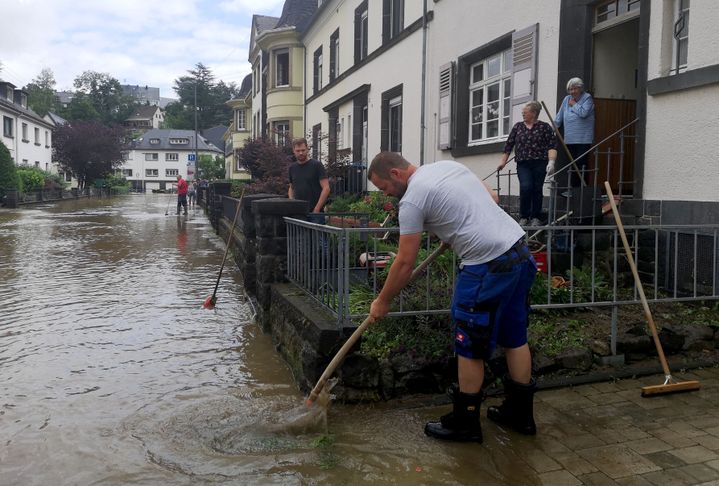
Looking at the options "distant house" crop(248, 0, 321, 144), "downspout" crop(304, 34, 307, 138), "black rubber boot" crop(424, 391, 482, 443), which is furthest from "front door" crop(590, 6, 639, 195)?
"downspout" crop(304, 34, 307, 138)

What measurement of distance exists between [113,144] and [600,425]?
59175 mm

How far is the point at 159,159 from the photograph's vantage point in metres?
99.4

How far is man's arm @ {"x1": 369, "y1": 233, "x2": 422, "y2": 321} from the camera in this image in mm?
3639

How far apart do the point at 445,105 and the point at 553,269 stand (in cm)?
632

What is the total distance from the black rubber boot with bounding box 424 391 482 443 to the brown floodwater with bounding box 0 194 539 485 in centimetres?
6

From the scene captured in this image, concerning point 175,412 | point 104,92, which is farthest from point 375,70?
point 104,92

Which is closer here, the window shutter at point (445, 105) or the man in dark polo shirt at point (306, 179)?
the man in dark polo shirt at point (306, 179)

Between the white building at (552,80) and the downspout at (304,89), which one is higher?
A: the downspout at (304,89)

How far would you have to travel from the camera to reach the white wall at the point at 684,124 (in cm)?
618

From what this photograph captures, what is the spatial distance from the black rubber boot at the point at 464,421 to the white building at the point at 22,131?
44.0 metres

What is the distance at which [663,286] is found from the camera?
5.83 m

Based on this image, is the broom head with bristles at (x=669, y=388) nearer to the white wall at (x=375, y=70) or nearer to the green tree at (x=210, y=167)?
the white wall at (x=375, y=70)

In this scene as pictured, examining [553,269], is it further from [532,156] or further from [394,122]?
[394,122]

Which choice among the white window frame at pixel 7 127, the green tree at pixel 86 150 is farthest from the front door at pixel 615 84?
the green tree at pixel 86 150
